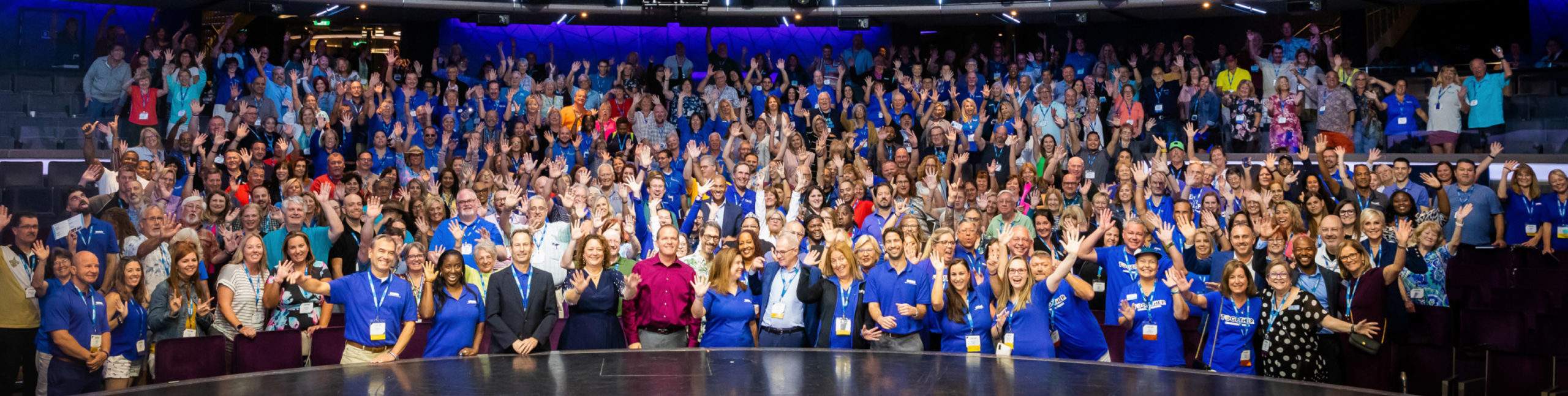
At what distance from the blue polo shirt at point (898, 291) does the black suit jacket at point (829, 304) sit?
0.38 feet

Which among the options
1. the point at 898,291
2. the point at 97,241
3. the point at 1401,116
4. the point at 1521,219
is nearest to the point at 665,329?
the point at 898,291

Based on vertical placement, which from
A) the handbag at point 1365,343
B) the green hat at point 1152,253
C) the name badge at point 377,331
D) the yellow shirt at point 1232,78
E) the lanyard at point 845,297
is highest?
the yellow shirt at point 1232,78

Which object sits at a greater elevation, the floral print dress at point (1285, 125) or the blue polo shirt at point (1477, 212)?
the floral print dress at point (1285, 125)

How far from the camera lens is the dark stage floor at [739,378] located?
18.2 ft

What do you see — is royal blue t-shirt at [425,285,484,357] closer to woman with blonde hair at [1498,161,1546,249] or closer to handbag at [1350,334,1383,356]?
handbag at [1350,334,1383,356]

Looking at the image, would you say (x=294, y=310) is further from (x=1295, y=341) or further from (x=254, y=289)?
(x=1295, y=341)

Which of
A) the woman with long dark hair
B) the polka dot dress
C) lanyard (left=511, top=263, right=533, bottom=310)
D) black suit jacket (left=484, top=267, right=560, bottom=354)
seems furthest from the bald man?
the polka dot dress

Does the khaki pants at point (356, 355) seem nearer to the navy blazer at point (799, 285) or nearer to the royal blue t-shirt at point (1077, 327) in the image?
the navy blazer at point (799, 285)

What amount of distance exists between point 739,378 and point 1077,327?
2.32 m

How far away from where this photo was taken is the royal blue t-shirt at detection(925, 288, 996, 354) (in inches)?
288

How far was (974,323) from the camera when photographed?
24.1 ft

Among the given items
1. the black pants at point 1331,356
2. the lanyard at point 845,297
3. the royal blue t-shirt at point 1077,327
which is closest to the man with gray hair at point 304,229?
Result: the lanyard at point 845,297

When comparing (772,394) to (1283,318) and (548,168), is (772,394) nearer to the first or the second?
(1283,318)

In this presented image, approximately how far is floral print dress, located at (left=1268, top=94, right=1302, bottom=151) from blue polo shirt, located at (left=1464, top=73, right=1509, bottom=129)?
1.65 meters
